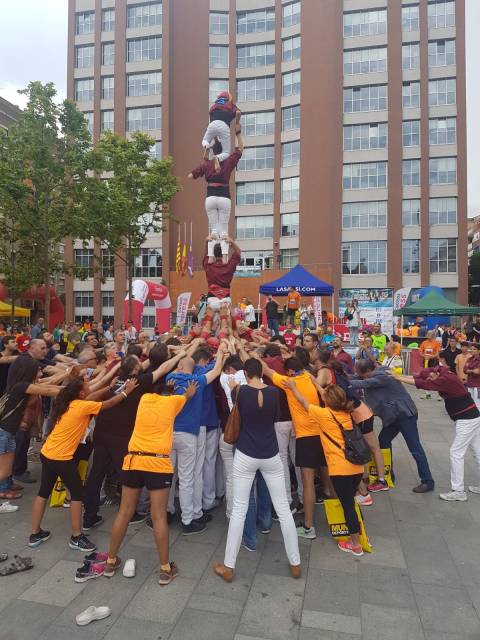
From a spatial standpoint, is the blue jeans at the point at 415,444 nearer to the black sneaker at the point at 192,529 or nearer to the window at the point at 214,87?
the black sneaker at the point at 192,529

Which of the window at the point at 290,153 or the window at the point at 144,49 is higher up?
the window at the point at 144,49

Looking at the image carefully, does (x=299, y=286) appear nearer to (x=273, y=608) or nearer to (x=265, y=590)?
(x=265, y=590)

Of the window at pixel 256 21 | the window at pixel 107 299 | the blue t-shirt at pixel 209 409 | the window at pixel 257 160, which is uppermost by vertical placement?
the window at pixel 256 21

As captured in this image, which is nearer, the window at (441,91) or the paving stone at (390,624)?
the paving stone at (390,624)

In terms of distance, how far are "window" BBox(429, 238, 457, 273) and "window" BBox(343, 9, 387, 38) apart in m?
17.8

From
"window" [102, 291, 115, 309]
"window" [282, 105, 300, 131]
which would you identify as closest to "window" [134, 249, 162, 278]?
"window" [102, 291, 115, 309]

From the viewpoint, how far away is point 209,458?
5535mm

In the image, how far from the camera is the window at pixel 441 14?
36.2 meters

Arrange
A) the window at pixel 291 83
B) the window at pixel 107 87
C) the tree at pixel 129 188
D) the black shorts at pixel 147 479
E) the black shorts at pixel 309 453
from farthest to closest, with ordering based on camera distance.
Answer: the window at pixel 107 87 → the window at pixel 291 83 → the tree at pixel 129 188 → the black shorts at pixel 309 453 → the black shorts at pixel 147 479

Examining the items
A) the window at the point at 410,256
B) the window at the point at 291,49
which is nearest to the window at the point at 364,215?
the window at the point at 410,256

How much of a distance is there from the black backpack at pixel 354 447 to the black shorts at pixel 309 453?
0.46 m

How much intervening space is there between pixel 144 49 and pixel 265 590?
45.3 m

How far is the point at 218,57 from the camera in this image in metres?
40.4

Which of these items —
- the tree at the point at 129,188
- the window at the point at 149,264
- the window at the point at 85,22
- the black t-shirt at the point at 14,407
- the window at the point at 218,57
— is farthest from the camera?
the window at the point at 85,22
